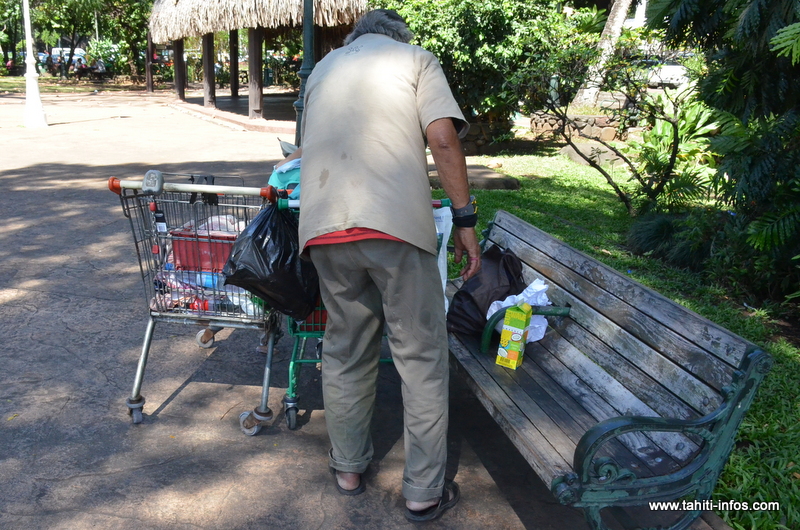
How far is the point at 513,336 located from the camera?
3225 millimetres

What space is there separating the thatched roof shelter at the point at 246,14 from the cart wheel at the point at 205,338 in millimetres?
11587

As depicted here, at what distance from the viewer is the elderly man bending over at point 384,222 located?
2.56 m

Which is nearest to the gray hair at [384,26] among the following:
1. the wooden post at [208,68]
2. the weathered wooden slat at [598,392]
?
the weathered wooden slat at [598,392]

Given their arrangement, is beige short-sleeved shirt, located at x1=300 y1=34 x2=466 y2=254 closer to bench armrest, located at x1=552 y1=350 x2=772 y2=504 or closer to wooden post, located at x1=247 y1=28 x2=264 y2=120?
bench armrest, located at x1=552 y1=350 x2=772 y2=504

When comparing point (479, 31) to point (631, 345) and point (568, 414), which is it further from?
point (568, 414)

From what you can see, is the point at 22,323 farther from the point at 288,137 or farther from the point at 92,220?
the point at 288,137

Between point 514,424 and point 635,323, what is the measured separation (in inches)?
27.0

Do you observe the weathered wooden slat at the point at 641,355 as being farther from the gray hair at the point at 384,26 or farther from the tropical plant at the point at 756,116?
Result: the tropical plant at the point at 756,116

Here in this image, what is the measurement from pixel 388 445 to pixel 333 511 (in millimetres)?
587

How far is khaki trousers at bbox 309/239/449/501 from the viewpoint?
2602 millimetres

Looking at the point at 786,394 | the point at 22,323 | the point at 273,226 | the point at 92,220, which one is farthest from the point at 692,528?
the point at 92,220

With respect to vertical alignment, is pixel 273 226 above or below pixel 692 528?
above

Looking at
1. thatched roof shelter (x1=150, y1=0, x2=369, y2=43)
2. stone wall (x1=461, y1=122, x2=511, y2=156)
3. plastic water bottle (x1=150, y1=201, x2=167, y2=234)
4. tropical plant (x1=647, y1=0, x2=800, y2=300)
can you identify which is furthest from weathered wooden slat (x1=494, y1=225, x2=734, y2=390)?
thatched roof shelter (x1=150, y1=0, x2=369, y2=43)

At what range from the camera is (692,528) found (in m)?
2.37
